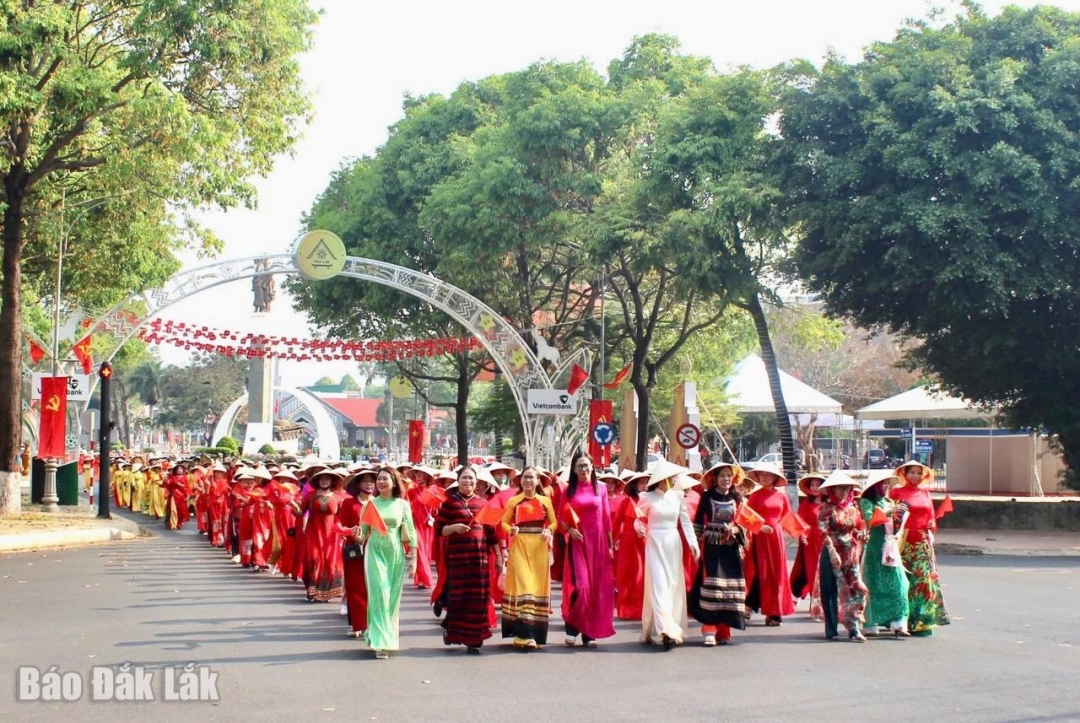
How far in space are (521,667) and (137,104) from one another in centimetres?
1524

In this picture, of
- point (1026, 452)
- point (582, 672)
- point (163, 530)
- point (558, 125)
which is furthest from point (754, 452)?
point (582, 672)

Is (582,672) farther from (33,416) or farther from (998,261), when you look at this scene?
(33,416)

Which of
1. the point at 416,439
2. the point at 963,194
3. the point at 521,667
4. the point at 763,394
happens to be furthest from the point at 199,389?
the point at 521,667

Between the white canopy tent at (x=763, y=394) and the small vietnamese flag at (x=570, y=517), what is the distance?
24480 mm

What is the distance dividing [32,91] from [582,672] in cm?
1566

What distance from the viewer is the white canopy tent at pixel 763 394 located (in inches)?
1495

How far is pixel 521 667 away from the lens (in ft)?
34.3

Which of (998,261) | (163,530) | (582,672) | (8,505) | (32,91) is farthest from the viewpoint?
(163,530)

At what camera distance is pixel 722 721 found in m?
8.25

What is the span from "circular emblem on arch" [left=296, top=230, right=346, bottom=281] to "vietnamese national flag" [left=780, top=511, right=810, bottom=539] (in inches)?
741

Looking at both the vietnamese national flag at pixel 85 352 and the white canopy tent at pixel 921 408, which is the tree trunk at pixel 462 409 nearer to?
the white canopy tent at pixel 921 408

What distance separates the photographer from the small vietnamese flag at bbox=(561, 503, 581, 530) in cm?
1180

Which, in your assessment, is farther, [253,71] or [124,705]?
[253,71]

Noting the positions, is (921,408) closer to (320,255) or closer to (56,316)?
(320,255)
